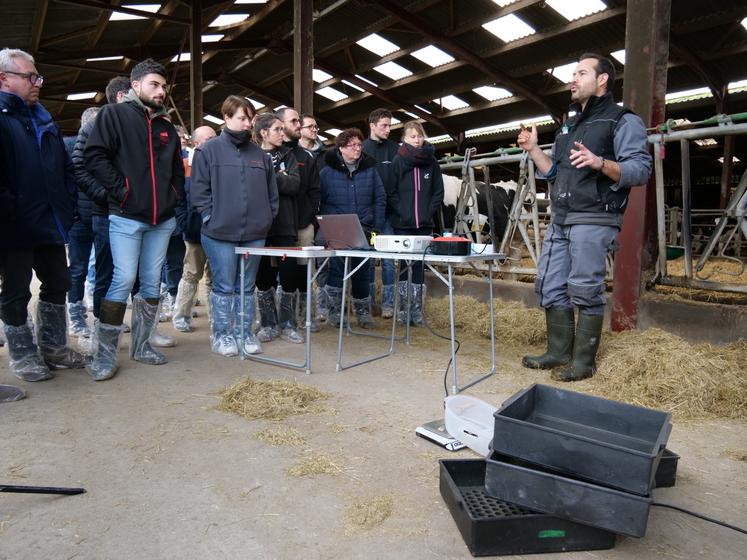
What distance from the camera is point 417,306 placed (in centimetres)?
478

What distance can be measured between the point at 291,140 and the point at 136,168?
129 cm

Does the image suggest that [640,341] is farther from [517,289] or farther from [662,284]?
[517,289]

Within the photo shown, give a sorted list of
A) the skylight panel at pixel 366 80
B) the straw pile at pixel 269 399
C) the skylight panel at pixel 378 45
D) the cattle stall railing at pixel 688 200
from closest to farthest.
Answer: the straw pile at pixel 269 399 < the cattle stall railing at pixel 688 200 < the skylight panel at pixel 378 45 < the skylight panel at pixel 366 80

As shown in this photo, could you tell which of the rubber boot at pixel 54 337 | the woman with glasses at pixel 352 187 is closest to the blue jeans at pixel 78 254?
the rubber boot at pixel 54 337

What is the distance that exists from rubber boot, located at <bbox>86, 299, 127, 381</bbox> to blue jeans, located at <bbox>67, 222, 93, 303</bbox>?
1053mm

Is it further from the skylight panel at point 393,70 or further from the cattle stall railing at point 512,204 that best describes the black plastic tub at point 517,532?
the skylight panel at point 393,70

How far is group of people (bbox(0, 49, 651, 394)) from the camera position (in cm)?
286

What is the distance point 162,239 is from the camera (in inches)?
128

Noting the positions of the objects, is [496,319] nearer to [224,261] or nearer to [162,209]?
[224,261]

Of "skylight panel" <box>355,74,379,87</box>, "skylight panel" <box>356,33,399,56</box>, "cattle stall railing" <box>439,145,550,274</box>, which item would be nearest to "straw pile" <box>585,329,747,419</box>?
"cattle stall railing" <box>439,145,550,274</box>

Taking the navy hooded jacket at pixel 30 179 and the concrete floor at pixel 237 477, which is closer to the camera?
the concrete floor at pixel 237 477

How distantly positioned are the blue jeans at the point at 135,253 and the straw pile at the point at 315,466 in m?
1.59

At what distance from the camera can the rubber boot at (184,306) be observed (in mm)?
4379

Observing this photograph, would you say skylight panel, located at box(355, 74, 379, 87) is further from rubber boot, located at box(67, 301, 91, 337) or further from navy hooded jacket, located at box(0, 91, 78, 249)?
navy hooded jacket, located at box(0, 91, 78, 249)
